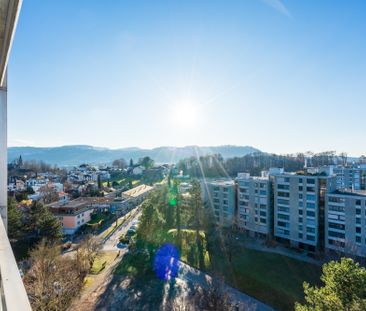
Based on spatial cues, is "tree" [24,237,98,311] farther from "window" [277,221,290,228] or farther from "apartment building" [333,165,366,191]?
"apartment building" [333,165,366,191]

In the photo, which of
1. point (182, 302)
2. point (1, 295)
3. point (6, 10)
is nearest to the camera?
point (1, 295)

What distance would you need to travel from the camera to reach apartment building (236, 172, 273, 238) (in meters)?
20.6

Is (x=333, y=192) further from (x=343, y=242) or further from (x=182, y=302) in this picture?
(x=182, y=302)

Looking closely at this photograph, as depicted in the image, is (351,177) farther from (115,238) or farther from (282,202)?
(115,238)

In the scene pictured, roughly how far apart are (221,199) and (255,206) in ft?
11.2

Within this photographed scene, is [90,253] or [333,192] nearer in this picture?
[90,253]

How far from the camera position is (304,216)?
18641 mm

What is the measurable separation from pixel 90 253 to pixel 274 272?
390 inches

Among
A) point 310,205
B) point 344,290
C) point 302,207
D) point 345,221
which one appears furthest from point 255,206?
point 344,290

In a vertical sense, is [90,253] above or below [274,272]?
above

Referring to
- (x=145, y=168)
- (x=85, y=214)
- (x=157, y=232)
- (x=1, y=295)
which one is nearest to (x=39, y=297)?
(x=1, y=295)

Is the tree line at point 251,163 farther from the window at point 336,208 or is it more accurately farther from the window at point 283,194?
the window at point 336,208

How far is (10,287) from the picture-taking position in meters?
0.76

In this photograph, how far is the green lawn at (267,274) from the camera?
12.0 m
